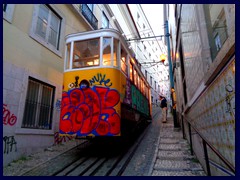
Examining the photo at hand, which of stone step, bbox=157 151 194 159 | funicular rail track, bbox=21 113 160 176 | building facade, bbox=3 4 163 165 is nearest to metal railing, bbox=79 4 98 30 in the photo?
building facade, bbox=3 4 163 165

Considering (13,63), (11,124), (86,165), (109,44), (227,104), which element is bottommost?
(86,165)

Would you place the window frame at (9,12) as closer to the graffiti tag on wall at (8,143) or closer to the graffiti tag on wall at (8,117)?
the graffiti tag on wall at (8,117)

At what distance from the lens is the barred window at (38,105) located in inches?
239

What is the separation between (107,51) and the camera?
18.7 feet

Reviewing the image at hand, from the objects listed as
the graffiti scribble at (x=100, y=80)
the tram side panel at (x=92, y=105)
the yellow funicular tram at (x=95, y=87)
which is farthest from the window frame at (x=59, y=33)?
the graffiti scribble at (x=100, y=80)

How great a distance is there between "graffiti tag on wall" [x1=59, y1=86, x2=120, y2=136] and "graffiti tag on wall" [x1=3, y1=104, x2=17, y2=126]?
1.39 metres

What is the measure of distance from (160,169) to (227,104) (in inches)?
98.3

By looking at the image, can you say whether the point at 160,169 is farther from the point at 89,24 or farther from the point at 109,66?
the point at 89,24

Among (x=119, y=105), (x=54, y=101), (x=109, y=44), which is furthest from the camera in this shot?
(x=54, y=101)

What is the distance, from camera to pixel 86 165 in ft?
15.9

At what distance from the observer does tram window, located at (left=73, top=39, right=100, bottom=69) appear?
18.9 feet

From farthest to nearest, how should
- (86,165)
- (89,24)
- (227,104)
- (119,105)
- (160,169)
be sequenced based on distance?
(89,24) < (119,105) < (86,165) < (160,169) < (227,104)

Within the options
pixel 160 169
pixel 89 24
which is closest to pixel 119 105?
pixel 160 169

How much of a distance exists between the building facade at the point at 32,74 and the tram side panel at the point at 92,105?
137cm
